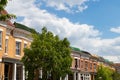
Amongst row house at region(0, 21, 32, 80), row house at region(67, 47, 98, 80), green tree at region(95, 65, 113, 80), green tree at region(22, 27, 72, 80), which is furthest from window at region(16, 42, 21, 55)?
green tree at region(95, 65, 113, 80)

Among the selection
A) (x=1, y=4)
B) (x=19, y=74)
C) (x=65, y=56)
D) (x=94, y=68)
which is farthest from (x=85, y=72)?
(x=1, y=4)

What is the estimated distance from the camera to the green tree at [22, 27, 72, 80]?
1481 inches

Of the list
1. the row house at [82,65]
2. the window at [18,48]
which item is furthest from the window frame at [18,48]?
the row house at [82,65]

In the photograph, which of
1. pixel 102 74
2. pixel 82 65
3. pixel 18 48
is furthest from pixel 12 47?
pixel 102 74

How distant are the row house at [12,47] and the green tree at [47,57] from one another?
3.21 m

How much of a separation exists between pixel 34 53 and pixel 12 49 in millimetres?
7032

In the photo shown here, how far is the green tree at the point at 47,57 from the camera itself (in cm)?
3762

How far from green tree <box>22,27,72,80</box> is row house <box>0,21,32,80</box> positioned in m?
3.21

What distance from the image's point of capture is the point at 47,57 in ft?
123

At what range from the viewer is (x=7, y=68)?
44062mm

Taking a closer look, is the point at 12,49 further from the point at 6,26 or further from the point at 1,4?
the point at 1,4

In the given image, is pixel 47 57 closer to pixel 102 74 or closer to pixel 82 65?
pixel 82 65

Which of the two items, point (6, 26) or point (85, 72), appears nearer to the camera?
point (6, 26)

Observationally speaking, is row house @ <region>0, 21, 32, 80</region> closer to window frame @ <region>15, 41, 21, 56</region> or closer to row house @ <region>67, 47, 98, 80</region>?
window frame @ <region>15, 41, 21, 56</region>
